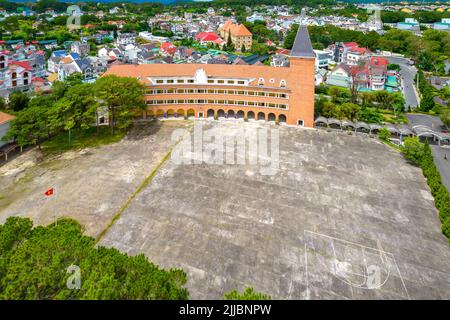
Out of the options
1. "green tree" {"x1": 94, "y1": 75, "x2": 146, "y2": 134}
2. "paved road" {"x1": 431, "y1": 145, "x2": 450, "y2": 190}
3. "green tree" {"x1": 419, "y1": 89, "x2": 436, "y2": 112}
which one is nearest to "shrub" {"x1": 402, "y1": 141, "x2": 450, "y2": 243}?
"paved road" {"x1": 431, "y1": 145, "x2": 450, "y2": 190}

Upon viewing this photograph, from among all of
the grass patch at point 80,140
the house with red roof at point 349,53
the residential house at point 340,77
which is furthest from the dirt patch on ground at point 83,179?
the house with red roof at point 349,53

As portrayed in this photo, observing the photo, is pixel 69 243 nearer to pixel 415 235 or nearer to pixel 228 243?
pixel 228 243

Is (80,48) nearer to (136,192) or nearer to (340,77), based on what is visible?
(340,77)

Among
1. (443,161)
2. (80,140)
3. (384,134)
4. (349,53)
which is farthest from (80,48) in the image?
(443,161)

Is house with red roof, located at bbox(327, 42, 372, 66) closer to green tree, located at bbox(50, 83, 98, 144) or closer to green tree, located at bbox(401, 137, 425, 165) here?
green tree, located at bbox(401, 137, 425, 165)

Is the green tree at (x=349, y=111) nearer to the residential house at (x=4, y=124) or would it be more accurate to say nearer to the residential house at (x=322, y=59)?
the residential house at (x=4, y=124)

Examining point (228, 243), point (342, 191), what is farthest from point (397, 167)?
point (228, 243)
